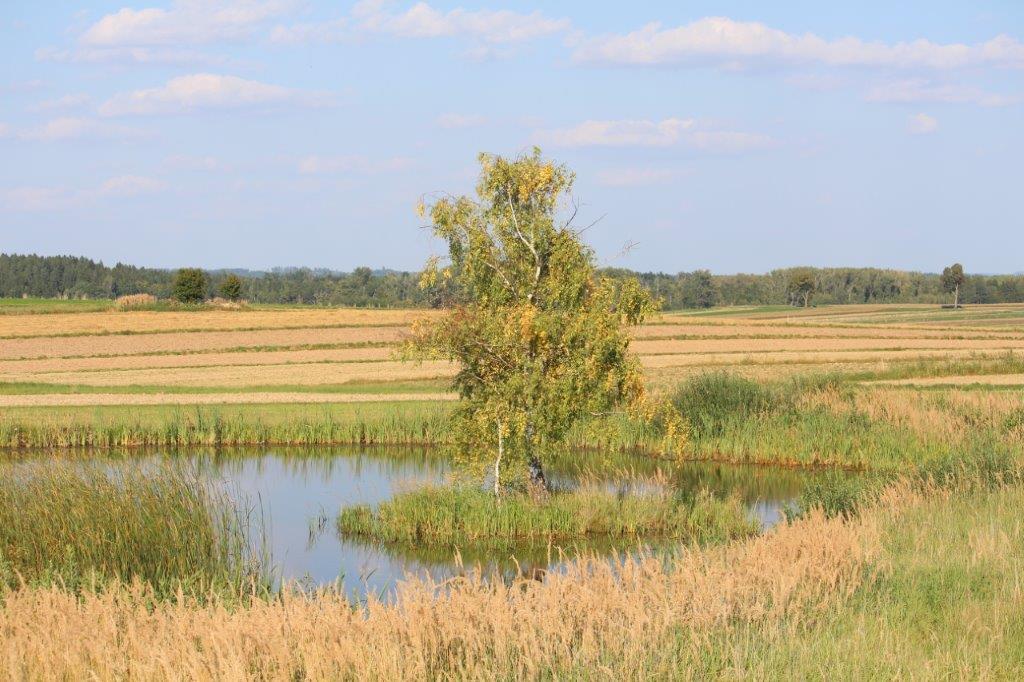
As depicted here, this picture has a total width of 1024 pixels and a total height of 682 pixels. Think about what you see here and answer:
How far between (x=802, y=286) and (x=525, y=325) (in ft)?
475

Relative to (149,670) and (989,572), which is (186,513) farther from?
(989,572)

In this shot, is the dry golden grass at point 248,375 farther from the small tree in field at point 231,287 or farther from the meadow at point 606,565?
the small tree in field at point 231,287

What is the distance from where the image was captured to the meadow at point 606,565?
8664mm

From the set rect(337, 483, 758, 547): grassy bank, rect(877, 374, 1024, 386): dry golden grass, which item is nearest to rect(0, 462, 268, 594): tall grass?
rect(337, 483, 758, 547): grassy bank

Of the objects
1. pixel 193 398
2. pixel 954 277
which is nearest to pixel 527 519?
pixel 193 398

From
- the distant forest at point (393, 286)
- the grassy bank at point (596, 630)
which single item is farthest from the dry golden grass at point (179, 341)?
the distant forest at point (393, 286)

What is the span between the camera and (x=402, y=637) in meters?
8.98

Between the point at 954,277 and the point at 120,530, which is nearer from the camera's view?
the point at 120,530

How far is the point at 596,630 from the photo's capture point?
9508 mm

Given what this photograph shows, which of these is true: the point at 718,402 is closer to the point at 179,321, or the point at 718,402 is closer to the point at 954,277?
the point at 179,321

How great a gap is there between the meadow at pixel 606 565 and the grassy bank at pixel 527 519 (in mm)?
50

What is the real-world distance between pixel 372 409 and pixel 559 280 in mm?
14539

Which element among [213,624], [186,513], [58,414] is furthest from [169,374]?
[213,624]

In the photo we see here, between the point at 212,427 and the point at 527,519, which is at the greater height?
the point at 212,427
